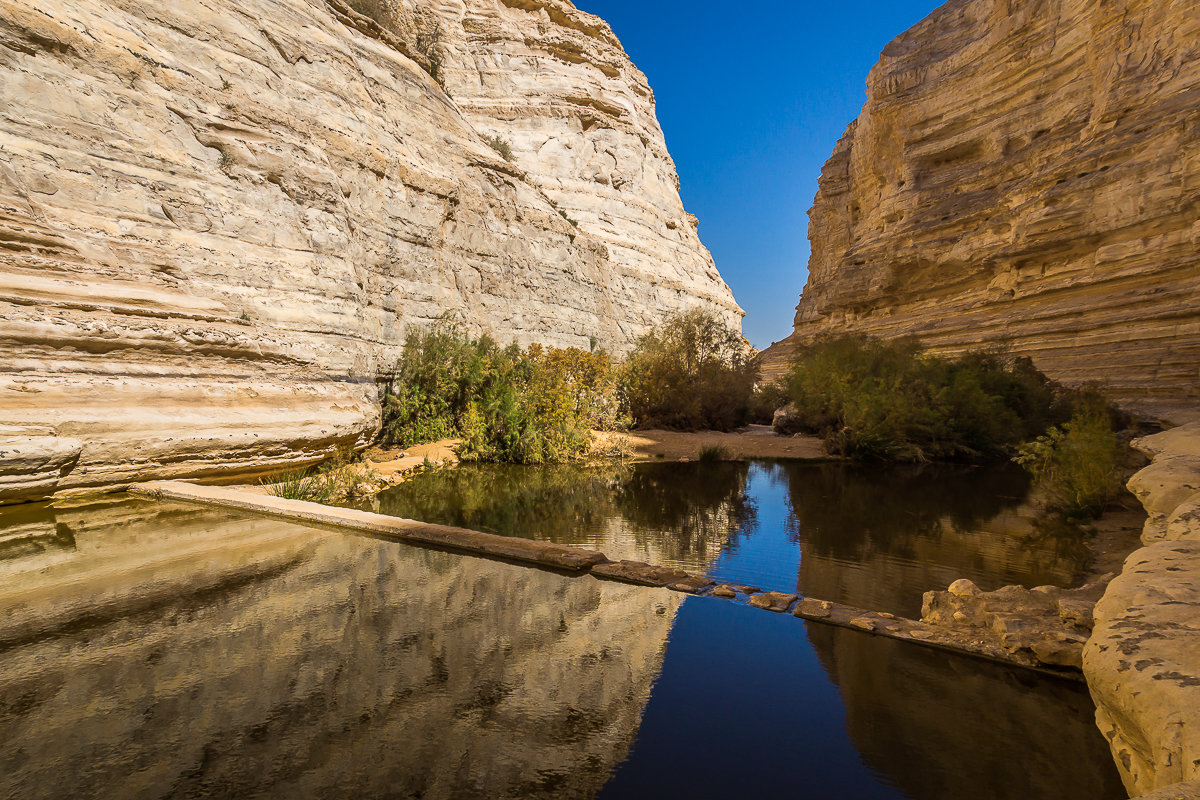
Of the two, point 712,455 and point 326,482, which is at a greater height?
point 712,455

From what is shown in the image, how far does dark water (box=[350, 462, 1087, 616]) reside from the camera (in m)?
4.40

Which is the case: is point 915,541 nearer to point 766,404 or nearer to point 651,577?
point 651,577

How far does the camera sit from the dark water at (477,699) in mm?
1798

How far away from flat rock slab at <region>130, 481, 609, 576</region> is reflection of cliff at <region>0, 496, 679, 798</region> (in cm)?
32

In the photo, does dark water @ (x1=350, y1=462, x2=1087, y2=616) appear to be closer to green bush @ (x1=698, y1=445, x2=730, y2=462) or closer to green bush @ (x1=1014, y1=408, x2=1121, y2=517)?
green bush @ (x1=1014, y1=408, x2=1121, y2=517)

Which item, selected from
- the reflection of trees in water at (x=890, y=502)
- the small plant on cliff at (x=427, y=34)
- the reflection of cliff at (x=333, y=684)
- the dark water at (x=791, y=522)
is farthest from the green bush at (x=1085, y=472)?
the small plant on cliff at (x=427, y=34)

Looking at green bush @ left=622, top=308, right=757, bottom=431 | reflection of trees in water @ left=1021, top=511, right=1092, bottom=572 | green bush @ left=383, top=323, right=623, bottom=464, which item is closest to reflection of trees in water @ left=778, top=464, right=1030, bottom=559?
reflection of trees in water @ left=1021, top=511, right=1092, bottom=572

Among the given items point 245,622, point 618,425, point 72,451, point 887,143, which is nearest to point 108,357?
point 72,451

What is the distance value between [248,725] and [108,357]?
5989 mm

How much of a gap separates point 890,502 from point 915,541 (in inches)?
86.7

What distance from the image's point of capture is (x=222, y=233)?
26.9ft

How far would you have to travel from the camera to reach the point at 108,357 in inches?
239

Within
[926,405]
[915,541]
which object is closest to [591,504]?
[915,541]

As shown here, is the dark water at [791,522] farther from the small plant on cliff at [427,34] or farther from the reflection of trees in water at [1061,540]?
the small plant on cliff at [427,34]
